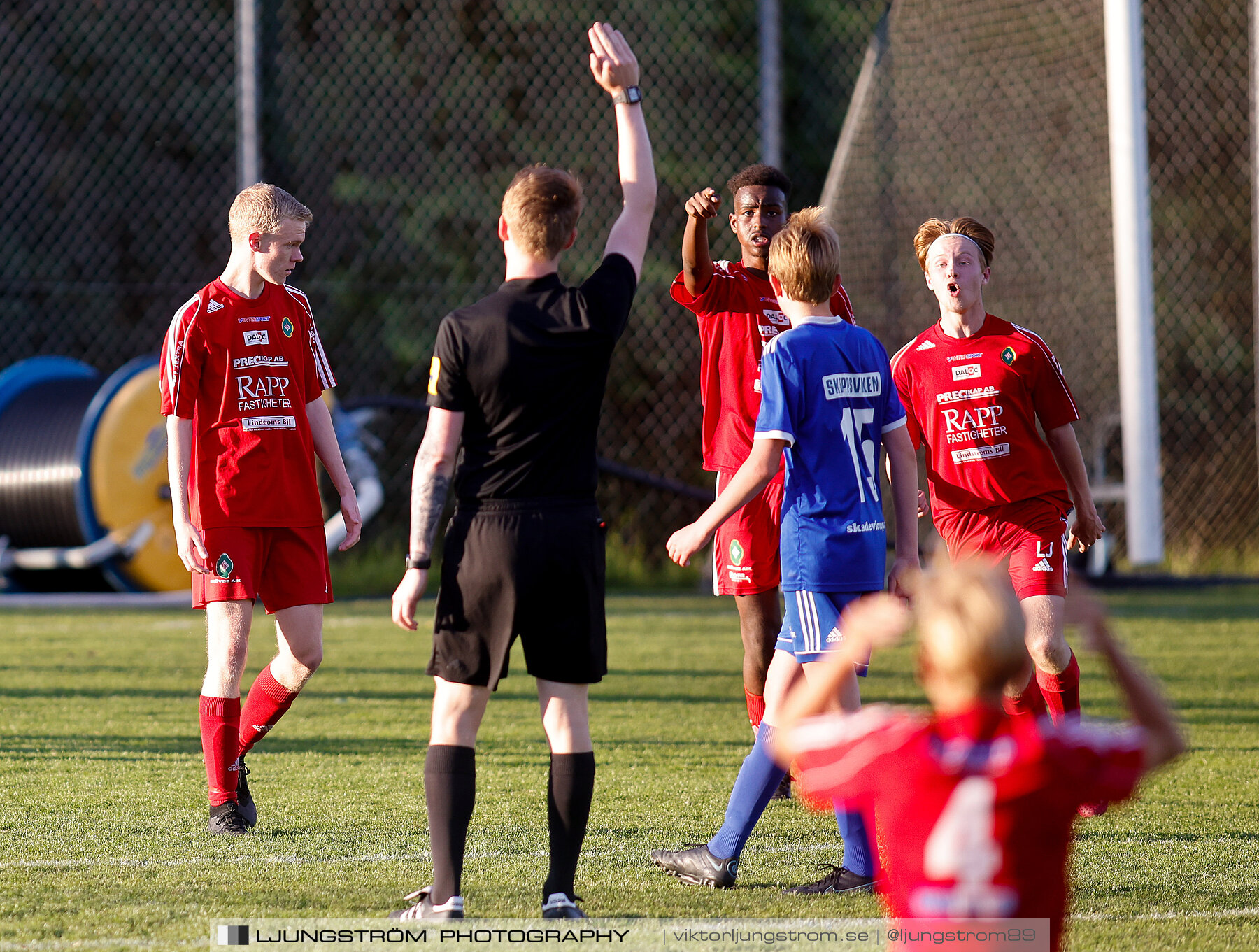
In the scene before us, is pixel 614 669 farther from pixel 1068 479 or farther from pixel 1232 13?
pixel 1232 13

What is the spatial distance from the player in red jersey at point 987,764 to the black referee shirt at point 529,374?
1153mm

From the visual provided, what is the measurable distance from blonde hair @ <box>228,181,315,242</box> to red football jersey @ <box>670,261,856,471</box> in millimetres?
1243

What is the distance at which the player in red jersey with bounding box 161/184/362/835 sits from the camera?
430 cm

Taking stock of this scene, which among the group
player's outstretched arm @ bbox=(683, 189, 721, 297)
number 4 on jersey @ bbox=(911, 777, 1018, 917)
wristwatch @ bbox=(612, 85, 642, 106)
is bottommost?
number 4 on jersey @ bbox=(911, 777, 1018, 917)

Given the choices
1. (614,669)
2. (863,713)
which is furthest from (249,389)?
(614,669)

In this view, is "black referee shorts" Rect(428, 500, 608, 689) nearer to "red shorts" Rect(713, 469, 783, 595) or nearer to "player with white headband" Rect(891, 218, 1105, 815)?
"red shorts" Rect(713, 469, 783, 595)

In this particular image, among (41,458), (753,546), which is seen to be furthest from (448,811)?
(41,458)

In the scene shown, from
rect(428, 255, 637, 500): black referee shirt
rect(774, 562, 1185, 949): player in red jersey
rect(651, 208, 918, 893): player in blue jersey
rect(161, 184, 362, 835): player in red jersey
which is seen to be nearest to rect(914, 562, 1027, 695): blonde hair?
→ rect(774, 562, 1185, 949): player in red jersey

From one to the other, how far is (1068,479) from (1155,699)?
8.87 feet

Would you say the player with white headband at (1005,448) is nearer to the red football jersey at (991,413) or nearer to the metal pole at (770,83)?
the red football jersey at (991,413)

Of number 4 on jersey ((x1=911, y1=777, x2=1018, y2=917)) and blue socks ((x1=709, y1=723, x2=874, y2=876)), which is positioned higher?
number 4 on jersey ((x1=911, y1=777, x2=1018, y2=917))

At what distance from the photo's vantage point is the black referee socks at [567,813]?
3246 millimetres

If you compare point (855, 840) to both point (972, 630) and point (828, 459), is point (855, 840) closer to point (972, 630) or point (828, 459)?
point (828, 459)

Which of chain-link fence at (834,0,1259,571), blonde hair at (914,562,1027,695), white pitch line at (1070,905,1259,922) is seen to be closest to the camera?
blonde hair at (914,562,1027,695)
